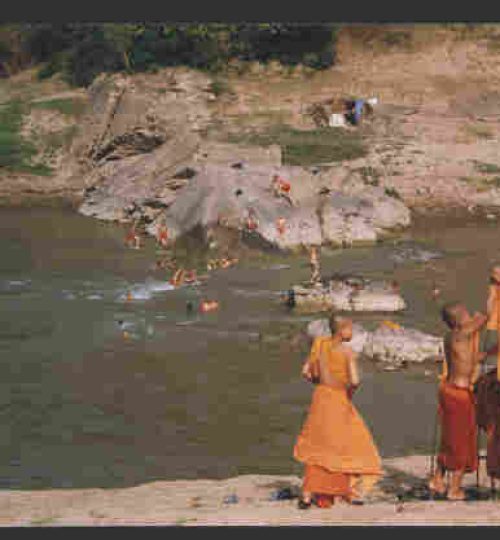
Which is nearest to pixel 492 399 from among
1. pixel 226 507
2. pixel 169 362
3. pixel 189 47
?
pixel 226 507

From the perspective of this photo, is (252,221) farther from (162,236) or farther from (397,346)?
(397,346)

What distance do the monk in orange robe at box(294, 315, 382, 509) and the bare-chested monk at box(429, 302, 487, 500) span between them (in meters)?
0.53

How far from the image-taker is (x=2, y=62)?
31969 millimetres

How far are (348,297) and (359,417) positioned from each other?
7.71 metres

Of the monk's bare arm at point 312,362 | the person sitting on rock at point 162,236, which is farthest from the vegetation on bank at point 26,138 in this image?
the monk's bare arm at point 312,362

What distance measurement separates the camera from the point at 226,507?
8.98 m

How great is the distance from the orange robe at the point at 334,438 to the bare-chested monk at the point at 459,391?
529mm

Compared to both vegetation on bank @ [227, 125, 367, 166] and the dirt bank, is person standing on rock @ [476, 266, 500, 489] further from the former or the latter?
vegetation on bank @ [227, 125, 367, 166]

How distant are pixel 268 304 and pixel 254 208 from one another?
3.98m

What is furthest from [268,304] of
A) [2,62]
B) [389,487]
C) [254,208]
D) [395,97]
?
[2,62]

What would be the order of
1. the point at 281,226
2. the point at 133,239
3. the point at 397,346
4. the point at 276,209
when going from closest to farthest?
the point at 397,346
the point at 281,226
the point at 276,209
the point at 133,239

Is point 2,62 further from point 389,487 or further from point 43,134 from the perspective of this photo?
point 389,487

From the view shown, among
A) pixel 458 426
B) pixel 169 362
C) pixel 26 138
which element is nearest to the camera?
pixel 458 426

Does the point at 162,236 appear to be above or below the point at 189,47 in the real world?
below
